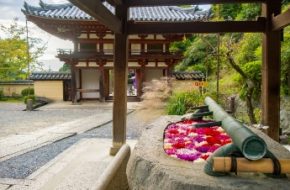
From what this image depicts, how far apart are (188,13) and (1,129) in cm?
900

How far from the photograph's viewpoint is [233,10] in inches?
789

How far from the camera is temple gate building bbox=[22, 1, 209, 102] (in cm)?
1314

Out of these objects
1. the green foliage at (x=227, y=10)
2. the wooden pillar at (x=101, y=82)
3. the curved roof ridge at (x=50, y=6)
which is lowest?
the wooden pillar at (x=101, y=82)

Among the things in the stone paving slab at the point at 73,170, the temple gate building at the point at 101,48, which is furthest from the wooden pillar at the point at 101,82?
the stone paving slab at the point at 73,170

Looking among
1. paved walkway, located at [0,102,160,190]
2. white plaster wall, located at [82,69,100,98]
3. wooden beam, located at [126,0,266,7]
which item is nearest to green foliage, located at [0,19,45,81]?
white plaster wall, located at [82,69,100,98]

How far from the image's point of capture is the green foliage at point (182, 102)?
8430 mm

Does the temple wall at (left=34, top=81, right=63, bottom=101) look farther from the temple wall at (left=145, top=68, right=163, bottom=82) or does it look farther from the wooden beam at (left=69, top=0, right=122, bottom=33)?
the wooden beam at (left=69, top=0, right=122, bottom=33)

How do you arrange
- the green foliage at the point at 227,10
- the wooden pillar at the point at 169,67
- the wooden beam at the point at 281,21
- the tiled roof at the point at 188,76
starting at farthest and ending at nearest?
the green foliage at the point at 227,10 < the tiled roof at the point at 188,76 < the wooden pillar at the point at 169,67 < the wooden beam at the point at 281,21

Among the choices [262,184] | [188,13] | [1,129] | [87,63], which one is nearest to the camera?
[262,184]

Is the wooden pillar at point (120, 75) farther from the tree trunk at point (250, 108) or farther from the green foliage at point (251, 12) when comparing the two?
the green foliage at point (251, 12)

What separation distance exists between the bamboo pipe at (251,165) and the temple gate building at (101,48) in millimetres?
11590

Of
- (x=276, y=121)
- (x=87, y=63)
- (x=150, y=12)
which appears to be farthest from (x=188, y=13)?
(x=276, y=121)

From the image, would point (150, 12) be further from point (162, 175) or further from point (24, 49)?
point (162, 175)

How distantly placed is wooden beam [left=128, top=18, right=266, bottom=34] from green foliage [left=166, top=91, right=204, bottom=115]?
13.3ft
